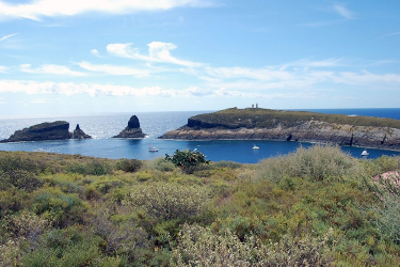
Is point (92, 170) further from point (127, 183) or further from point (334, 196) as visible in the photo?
point (334, 196)

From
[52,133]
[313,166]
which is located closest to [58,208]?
[313,166]

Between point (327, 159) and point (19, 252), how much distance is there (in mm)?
9396

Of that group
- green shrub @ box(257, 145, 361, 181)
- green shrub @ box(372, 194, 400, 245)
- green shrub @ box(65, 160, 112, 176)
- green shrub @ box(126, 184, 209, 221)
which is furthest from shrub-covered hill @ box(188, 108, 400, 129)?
green shrub @ box(126, 184, 209, 221)

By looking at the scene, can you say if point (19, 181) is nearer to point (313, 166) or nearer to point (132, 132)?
point (313, 166)

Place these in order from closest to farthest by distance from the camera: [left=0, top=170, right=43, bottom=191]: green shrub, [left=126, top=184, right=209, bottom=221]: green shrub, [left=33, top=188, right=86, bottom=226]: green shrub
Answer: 1. [left=126, top=184, right=209, bottom=221]: green shrub
2. [left=33, top=188, right=86, bottom=226]: green shrub
3. [left=0, top=170, right=43, bottom=191]: green shrub

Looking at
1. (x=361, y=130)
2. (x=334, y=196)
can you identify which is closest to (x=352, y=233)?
(x=334, y=196)

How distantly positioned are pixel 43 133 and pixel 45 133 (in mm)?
638

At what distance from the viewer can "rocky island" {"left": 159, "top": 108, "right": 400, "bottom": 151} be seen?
68.2m

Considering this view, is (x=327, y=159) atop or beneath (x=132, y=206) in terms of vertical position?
atop

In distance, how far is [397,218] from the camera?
4910 millimetres

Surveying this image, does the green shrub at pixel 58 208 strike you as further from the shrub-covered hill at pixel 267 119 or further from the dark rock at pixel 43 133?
the dark rock at pixel 43 133

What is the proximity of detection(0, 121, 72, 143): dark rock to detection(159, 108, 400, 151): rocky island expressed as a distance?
39.1 meters

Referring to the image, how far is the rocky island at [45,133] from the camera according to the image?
8925 cm

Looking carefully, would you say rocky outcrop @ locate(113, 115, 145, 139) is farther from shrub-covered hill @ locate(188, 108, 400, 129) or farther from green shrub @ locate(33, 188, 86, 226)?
A: green shrub @ locate(33, 188, 86, 226)
